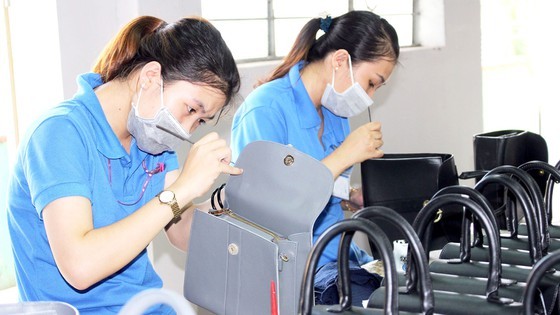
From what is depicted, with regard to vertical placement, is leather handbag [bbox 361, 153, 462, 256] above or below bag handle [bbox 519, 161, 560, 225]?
below

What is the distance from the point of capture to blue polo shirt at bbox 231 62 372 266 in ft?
7.22

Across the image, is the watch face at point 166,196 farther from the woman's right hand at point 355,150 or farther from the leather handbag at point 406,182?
the leather handbag at point 406,182

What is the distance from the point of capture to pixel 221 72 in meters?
1.77

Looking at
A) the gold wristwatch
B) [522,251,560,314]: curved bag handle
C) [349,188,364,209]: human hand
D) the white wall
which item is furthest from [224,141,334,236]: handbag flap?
the white wall

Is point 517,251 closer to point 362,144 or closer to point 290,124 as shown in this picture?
point 362,144

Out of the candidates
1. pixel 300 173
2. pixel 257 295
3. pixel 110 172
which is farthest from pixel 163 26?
pixel 257 295

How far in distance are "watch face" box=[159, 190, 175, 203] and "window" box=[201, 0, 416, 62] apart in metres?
1.75

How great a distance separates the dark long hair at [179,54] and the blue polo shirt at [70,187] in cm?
8

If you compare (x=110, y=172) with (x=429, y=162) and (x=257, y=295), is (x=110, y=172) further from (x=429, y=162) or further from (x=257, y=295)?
(x=429, y=162)

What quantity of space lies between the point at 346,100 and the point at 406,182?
0.30 metres

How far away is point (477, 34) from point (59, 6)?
260cm

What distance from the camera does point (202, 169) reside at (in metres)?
1.71

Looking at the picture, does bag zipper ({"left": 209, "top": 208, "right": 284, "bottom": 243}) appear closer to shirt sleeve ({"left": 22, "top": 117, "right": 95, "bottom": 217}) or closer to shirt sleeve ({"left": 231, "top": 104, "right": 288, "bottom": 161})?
shirt sleeve ({"left": 22, "top": 117, "right": 95, "bottom": 217})

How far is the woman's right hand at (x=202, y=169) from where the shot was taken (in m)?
1.69
